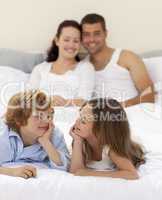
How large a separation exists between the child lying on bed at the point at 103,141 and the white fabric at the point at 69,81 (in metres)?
0.82

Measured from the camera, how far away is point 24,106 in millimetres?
1498

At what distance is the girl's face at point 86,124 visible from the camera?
1496 mm

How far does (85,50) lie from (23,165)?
1385 mm

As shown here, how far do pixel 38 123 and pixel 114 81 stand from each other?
1.09 m

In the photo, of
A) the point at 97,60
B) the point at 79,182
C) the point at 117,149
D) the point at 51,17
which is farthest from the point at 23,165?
the point at 51,17

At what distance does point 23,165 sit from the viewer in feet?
4.76

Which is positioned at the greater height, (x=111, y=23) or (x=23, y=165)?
(x=111, y=23)

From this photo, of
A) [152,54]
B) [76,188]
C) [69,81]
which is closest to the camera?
[76,188]

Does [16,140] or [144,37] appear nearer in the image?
[16,140]

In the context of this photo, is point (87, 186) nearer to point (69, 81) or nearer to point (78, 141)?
point (78, 141)

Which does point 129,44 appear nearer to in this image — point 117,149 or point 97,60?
point 97,60

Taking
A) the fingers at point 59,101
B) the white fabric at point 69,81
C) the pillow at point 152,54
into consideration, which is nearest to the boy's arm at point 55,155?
the fingers at point 59,101


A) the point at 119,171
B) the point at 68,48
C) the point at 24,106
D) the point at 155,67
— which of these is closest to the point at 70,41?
the point at 68,48

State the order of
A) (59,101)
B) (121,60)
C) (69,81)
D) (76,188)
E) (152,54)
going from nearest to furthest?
(76,188), (59,101), (69,81), (121,60), (152,54)
